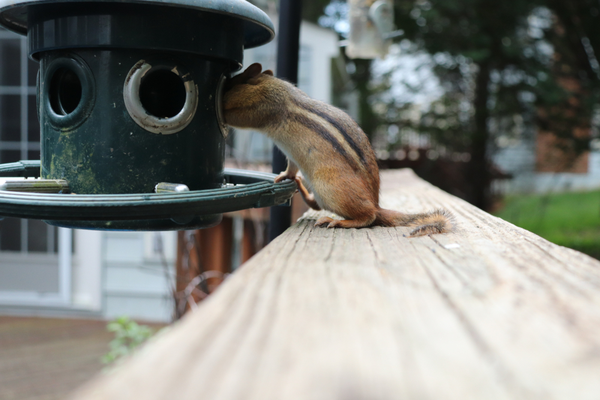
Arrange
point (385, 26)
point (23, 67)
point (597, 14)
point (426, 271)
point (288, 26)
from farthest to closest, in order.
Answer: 1. point (597, 14)
2. point (23, 67)
3. point (385, 26)
4. point (288, 26)
5. point (426, 271)

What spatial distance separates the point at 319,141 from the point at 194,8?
736 millimetres

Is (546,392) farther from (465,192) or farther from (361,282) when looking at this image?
(465,192)

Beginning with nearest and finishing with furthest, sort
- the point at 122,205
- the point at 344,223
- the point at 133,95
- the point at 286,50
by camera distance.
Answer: the point at 122,205, the point at 133,95, the point at 344,223, the point at 286,50

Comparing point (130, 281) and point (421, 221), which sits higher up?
point (421, 221)

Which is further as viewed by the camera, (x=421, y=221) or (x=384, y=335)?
(x=421, y=221)

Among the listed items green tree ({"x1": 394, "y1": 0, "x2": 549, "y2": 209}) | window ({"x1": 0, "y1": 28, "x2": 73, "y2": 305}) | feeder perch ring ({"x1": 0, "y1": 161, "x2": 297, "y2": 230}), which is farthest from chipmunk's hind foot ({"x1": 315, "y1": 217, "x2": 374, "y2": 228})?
green tree ({"x1": 394, "y1": 0, "x2": 549, "y2": 209})

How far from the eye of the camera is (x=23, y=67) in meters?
7.43

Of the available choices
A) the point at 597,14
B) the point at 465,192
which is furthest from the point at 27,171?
the point at 465,192

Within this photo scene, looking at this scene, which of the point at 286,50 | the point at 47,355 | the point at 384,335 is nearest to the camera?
the point at 384,335

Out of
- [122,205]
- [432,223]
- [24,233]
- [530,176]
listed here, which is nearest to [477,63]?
[530,176]

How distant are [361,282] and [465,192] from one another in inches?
396

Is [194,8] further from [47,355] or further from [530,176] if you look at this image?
[530,176]

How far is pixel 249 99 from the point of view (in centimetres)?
230

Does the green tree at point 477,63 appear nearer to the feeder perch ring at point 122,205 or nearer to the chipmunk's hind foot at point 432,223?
the chipmunk's hind foot at point 432,223
